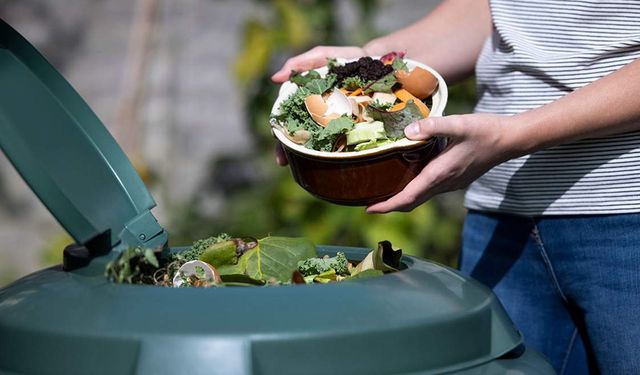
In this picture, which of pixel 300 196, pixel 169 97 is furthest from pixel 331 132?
pixel 169 97

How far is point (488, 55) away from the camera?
183 centimetres

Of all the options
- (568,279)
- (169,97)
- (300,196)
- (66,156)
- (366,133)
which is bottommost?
(300,196)

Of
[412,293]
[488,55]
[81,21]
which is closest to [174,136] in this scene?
[81,21]

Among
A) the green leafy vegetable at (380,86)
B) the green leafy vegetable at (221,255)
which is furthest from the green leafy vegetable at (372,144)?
the green leafy vegetable at (221,255)

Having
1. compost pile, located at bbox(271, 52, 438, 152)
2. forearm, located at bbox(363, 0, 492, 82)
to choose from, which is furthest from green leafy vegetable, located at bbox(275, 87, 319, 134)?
forearm, located at bbox(363, 0, 492, 82)

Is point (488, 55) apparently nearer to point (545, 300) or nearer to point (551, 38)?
point (551, 38)

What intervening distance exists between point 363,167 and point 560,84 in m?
0.41

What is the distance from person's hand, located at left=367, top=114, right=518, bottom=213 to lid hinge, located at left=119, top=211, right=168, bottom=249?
13.0 inches

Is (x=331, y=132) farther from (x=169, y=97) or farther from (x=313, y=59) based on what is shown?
(x=169, y=97)

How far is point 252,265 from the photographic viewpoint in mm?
1443

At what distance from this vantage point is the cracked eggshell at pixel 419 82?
159cm

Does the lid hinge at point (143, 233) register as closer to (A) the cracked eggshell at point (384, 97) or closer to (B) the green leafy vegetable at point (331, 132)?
(B) the green leafy vegetable at point (331, 132)

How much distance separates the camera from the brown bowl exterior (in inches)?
58.5

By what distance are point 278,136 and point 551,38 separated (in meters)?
0.50
